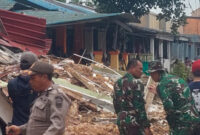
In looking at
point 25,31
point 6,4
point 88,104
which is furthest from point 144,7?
point 88,104

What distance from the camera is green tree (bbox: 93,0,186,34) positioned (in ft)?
78.9

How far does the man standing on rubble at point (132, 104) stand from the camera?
576cm

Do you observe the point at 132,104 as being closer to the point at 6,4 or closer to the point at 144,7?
the point at 6,4

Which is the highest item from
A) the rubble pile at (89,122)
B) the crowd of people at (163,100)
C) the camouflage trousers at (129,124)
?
the crowd of people at (163,100)

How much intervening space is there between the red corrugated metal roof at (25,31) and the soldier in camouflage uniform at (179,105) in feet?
25.7

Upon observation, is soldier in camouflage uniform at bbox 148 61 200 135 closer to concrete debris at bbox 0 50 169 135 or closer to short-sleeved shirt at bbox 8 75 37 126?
short-sleeved shirt at bbox 8 75 37 126

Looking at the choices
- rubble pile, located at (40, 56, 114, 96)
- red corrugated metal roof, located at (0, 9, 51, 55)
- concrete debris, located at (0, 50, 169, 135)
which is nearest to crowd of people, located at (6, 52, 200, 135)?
concrete debris, located at (0, 50, 169, 135)

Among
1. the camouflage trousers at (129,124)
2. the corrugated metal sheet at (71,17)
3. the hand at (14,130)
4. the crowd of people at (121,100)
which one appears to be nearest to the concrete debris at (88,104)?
the camouflage trousers at (129,124)

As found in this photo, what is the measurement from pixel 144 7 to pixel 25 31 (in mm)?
12585

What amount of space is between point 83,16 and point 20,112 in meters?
10.3

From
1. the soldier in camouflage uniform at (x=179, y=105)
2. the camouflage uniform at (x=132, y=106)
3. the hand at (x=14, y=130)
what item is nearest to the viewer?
the hand at (x=14, y=130)

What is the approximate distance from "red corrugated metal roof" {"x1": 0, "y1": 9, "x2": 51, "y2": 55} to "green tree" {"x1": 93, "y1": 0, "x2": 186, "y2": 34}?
11032 mm

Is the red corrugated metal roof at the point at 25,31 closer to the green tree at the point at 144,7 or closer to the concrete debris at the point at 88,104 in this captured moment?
the concrete debris at the point at 88,104

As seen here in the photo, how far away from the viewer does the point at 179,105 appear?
17.2 ft
